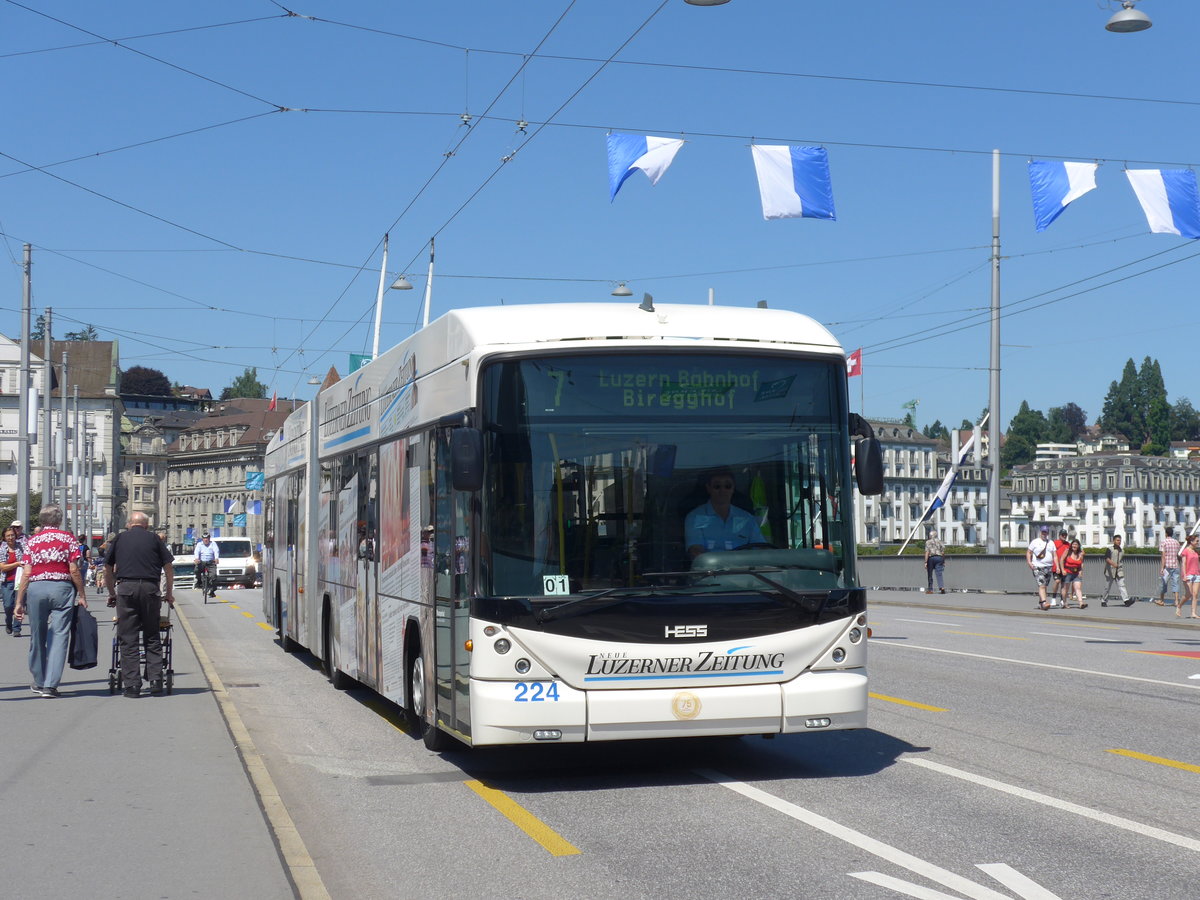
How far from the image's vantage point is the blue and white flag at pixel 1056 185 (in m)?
23.2

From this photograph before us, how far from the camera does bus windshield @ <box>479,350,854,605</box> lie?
909cm

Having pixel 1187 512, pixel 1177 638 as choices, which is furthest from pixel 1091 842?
pixel 1187 512

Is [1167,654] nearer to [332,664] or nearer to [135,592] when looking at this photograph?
[332,664]

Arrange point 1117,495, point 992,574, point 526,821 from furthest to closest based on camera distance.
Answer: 1. point 1117,495
2. point 992,574
3. point 526,821

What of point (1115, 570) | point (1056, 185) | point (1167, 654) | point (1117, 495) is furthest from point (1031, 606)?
point (1117, 495)

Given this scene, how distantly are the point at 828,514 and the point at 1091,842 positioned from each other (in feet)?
9.00

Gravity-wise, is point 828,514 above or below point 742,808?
above

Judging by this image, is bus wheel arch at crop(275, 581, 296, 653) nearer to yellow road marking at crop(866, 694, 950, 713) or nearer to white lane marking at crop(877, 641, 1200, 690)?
white lane marking at crop(877, 641, 1200, 690)

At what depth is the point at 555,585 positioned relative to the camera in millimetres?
9078

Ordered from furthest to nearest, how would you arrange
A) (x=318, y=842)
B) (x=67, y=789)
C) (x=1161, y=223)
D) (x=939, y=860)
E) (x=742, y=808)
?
(x=1161, y=223) < (x=67, y=789) < (x=742, y=808) < (x=318, y=842) < (x=939, y=860)

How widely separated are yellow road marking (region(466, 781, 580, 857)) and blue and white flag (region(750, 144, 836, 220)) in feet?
45.5

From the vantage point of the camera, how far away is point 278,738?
12.0 metres

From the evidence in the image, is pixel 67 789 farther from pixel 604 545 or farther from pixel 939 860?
pixel 939 860

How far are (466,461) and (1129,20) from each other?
14.3 metres
